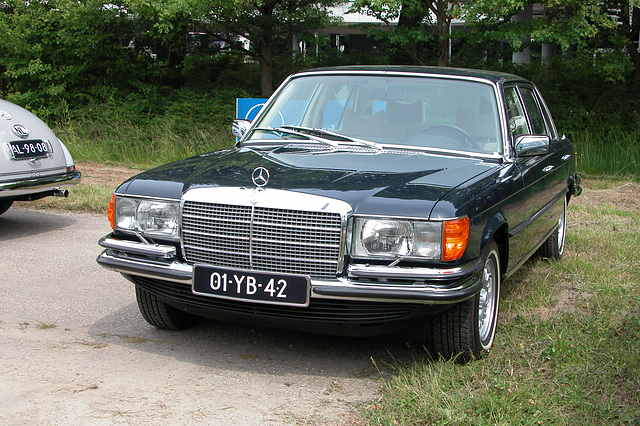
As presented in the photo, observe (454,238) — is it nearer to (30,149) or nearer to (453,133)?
(453,133)

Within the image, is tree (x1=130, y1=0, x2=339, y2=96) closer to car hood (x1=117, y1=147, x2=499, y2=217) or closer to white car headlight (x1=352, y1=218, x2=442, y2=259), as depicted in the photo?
car hood (x1=117, y1=147, x2=499, y2=217)

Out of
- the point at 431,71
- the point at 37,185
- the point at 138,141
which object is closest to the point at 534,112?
the point at 431,71

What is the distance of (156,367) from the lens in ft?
13.3

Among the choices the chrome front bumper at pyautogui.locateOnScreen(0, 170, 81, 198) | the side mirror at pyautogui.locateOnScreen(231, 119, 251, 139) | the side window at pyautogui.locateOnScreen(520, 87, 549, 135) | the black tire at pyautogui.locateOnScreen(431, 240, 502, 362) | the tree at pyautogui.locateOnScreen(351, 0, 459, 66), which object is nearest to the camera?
the black tire at pyautogui.locateOnScreen(431, 240, 502, 362)

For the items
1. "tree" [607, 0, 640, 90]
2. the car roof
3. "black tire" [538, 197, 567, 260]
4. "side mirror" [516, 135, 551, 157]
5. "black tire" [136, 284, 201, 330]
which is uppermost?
"tree" [607, 0, 640, 90]

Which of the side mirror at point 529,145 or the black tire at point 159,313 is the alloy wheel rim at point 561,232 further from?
the black tire at point 159,313

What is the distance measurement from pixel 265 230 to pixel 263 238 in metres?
0.04

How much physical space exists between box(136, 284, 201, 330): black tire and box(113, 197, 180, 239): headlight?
0.45 meters

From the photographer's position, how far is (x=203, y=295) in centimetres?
391

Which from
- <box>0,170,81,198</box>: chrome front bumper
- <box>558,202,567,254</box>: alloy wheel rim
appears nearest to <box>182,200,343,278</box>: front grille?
<box>558,202,567,254</box>: alloy wheel rim

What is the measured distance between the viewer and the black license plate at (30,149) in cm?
740

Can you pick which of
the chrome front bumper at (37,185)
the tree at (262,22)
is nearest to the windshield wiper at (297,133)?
the chrome front bumper at (37,185)

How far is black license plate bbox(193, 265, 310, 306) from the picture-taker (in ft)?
12.1

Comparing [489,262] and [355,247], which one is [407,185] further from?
[489,262]
